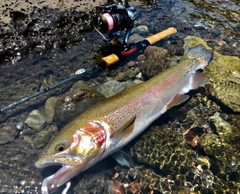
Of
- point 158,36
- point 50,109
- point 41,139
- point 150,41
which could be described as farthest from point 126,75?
point 41,139

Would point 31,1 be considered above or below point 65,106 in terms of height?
above

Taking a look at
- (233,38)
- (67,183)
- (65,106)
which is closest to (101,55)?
(65,106)

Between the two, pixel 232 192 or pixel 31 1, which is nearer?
pixel 232 192

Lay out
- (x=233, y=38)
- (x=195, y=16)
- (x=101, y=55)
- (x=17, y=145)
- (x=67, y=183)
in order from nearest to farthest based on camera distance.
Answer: (x=67, y=183)
(x=17, y=145)
(x=101, y=55)
(x=233, y=38)
(x=195, y=16)

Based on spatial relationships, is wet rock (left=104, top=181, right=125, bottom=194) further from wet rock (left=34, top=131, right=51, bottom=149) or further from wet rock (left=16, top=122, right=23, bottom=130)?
wet rock (left=16, top=122, right=23, bottom=130)

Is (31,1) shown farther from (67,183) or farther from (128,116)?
(67,183)

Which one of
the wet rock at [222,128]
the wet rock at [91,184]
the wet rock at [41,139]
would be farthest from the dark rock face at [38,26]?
the wet rock at [222,128]

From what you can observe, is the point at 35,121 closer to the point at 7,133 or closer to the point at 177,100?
the point at 7,133
